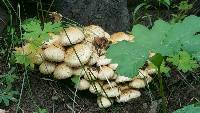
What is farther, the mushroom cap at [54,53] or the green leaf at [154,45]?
the mushroom cap at [54,53]

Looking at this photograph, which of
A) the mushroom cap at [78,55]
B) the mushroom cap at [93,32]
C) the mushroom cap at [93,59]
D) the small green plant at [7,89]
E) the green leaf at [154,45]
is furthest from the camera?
the mushroom cap at [93,32]

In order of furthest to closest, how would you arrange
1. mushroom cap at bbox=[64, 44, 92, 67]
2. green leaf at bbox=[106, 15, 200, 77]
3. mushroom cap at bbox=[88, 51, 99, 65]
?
mushroom cap at bbox=[88, 51, 99, 65], mushroom cap at bbox=[64, 44, 92, 67], green leaf at bbox=[106, 15, 200, 77]

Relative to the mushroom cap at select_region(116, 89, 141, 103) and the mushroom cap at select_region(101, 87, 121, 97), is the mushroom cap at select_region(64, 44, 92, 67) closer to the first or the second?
the mushroom cap at select_region(101, 87, 121, 97)

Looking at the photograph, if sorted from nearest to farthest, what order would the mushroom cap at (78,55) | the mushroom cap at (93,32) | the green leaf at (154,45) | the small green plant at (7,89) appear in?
the green leaf at (154,45) → the small green plant at (7,89) → the mushroom cap at (78,55) → the mushroom cap at (93,32)

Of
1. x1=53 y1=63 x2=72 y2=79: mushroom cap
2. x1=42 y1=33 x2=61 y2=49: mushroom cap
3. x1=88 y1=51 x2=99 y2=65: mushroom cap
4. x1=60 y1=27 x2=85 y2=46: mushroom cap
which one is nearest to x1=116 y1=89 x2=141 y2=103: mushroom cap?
x1=88 y1=51 x2=99 y2=65: mushroom cap

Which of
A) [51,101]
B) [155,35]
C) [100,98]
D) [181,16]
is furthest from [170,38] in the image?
[181,16]

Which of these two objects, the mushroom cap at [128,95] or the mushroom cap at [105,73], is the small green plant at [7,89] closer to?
the mushroom cap at [105,73]

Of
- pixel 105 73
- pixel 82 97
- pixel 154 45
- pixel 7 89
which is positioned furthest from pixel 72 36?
pixel 154 45

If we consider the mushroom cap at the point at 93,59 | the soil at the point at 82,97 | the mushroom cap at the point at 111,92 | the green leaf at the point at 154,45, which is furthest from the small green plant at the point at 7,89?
the green leaf at the point at 154,45
